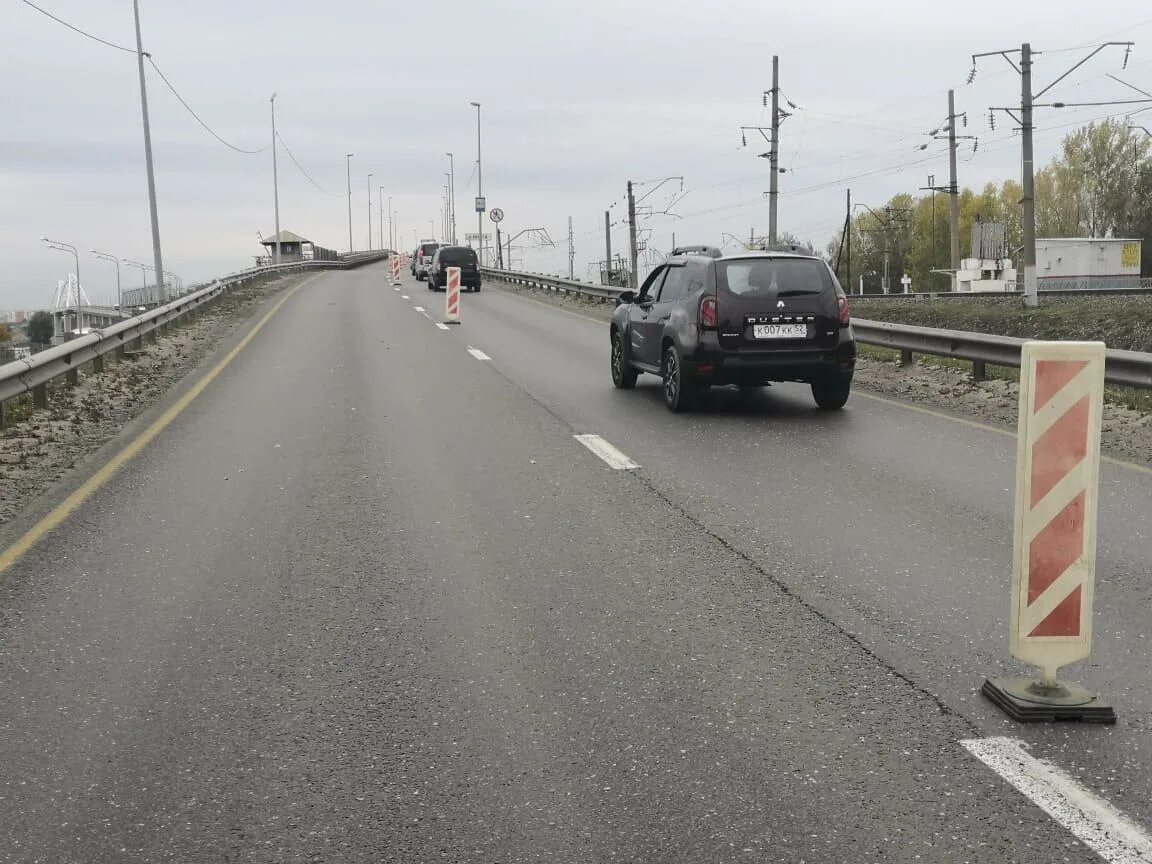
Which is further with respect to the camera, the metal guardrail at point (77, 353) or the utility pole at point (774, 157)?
the utility pole at point (774, 157)

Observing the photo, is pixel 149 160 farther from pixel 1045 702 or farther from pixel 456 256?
pixel 1045 702

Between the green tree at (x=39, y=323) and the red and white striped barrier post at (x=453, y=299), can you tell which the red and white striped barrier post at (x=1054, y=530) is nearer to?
the red and white striped barrier post at (x=453, y=299)

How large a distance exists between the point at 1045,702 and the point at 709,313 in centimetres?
821

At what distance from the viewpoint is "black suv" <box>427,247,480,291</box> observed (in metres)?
45.2

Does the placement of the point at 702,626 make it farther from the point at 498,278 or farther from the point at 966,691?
the point at 498,278

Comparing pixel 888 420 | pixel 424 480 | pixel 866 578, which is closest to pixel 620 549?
pixel 866 578

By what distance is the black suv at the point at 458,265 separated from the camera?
4525 cm

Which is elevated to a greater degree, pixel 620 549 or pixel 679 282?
pixel 679 282

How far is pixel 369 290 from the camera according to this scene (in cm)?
4403

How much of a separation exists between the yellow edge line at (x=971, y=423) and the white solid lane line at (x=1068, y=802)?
566cm

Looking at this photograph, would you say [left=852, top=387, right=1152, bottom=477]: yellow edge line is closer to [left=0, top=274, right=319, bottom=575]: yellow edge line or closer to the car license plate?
the car license plate

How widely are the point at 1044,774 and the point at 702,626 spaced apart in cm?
180

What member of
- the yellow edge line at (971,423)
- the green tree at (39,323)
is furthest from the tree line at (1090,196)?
the green tree at (39,323)

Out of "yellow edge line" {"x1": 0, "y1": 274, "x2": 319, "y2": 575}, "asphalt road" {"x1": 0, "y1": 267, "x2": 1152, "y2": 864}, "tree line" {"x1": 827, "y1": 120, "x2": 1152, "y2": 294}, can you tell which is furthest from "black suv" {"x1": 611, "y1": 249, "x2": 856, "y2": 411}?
"tree line" {"x1": 827, "y1": 120, "x2": 1152, "y2": 294}
